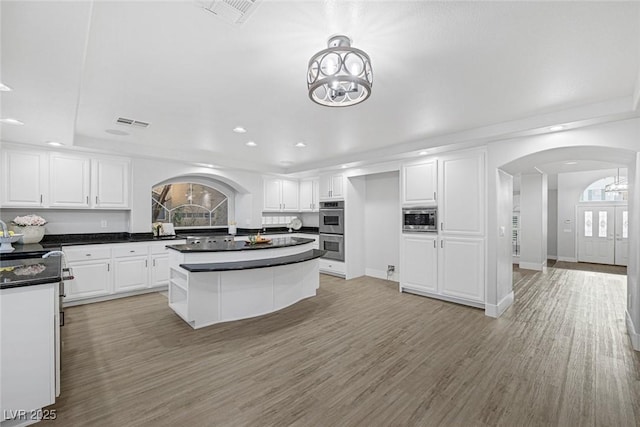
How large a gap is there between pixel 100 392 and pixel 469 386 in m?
2.99

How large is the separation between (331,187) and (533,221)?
5.53 metres

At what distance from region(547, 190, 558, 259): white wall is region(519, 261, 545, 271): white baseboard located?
2.44 metres

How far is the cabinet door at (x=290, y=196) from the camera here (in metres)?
7.40

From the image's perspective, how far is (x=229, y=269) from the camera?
3.46 meters

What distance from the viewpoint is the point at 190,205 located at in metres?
6.44

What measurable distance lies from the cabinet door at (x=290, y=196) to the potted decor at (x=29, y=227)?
14.7ft

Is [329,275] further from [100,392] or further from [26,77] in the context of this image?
[26,77]

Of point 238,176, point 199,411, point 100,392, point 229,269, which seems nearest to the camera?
point 199,411

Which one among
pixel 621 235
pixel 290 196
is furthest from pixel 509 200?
pixel 621 235

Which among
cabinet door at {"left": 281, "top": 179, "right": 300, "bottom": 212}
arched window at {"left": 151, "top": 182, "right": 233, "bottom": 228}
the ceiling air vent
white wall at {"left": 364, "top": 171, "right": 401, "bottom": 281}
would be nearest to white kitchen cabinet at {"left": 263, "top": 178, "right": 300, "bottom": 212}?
cabinet door at {"left": 281, "top": 179, "right": 300, "bottom": 212}

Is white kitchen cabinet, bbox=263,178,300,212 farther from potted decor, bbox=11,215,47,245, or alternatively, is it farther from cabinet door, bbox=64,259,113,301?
potted decor, bbox=11,215,47,245

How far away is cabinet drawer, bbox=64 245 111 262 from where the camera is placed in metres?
4.29

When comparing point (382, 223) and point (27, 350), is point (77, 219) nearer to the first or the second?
point (27, 350)

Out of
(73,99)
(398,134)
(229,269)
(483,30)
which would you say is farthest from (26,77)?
(398,134)
